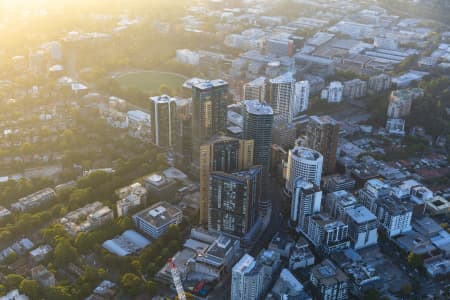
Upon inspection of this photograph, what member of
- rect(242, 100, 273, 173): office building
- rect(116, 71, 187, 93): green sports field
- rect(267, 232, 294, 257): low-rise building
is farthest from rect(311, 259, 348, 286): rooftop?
rect(116, 71, 187, 93): green sports field

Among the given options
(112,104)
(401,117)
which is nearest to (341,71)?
(401,117)

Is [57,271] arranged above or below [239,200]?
below

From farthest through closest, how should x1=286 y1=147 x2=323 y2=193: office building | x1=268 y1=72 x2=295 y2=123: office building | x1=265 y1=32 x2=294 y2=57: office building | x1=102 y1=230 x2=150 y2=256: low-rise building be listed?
x1=265 y1=32 x2=294 y2=57: office building
x1=268 y1=72 x2=295 y2=123: office building
x1=286 y1=147 x2=323 y2=193: office building
x1=102 y1=230 x2=150 y2=256: low-rise building

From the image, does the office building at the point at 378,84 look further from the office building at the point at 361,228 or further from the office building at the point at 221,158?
the office building at the point at 221,158

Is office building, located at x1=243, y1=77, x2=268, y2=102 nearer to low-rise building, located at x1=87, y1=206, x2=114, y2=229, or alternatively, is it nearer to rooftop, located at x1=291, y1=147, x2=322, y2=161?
rooftop, located at x1=291, y1=147, x2=322, y2=161

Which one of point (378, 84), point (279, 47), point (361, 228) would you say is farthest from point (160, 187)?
point (279, 47)

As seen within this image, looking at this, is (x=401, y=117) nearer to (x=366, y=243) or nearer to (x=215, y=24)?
(x=366, y=243)
